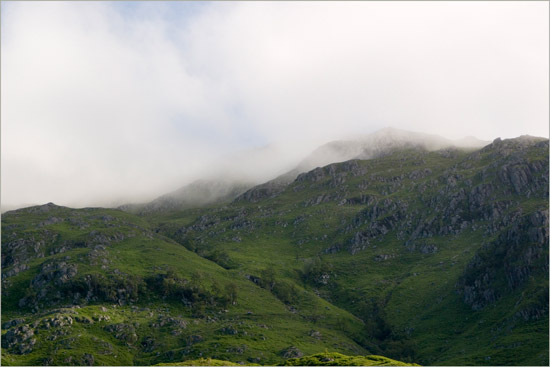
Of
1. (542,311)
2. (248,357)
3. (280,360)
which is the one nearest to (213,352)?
(248,357)

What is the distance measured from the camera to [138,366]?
19325 cm

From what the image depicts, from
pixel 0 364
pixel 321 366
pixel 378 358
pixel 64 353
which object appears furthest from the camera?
pixel 64 353

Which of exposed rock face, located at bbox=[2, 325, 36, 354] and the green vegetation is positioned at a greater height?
the green vegetation

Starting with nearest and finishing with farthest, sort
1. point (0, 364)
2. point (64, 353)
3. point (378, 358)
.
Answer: point (378, 358)
point (0, 364)
point (64, 353)

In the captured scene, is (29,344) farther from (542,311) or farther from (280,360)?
(542,311)

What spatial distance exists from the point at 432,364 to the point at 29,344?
6545 inches

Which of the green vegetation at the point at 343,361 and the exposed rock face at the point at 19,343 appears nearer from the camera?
the green vegetation at the point at 343,361

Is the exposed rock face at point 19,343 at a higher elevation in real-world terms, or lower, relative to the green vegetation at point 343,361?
lower

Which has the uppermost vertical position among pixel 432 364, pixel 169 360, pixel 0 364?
pixel 0 364

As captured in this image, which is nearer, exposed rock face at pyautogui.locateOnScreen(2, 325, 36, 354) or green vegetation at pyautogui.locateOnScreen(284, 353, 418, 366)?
green vegetation at pyautogui.locateOnScreen(284, 353, 418, 366)

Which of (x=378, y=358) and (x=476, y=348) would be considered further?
(x=476, y=348)

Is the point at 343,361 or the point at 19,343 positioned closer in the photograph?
the point at 343,361

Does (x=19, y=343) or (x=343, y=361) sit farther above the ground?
(x=343, y=361)

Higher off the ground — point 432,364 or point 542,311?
point 542,311
